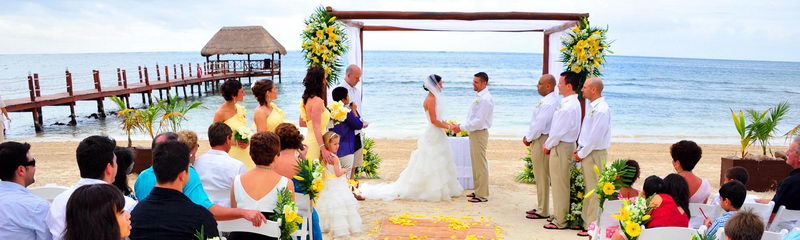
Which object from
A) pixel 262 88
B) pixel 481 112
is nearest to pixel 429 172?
pixel 481 112

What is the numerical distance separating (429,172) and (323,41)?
229 centimetres

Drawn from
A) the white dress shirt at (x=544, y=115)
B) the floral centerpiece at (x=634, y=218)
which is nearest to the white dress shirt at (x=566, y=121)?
the white dress shirt at (x=544, y=115)

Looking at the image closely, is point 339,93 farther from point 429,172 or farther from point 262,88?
point 429,172

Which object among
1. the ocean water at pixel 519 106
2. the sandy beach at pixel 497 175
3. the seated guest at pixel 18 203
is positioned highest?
the seated guest at pixel 18 203

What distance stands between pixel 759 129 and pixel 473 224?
531 centimetres

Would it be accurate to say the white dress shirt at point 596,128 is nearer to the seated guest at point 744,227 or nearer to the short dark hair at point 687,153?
the short dark hair at point 687,153

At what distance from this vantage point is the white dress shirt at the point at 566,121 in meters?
6.34

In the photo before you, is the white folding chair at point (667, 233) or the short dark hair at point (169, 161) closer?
the short dark hair at point (169, 161)

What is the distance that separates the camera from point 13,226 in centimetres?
300

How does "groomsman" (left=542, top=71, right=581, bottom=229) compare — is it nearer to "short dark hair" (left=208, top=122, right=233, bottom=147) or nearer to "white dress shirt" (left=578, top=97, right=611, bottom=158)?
"white dress shirt" (left=578, top=97, right=611, bottom=158)

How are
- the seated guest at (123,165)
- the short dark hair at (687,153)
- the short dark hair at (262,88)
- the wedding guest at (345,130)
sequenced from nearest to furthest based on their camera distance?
the seated guest at (123,165), the short dark hair at (687,153), the short dark hair at (262,88), the wedding guest at (345,130)

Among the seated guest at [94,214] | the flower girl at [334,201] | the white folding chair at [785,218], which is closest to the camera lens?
the seated guest at [94,214]

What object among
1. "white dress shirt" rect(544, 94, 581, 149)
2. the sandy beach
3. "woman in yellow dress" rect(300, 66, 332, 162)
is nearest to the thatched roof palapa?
the sandy beach

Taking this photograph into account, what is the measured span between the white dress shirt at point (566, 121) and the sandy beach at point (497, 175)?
1.10m
